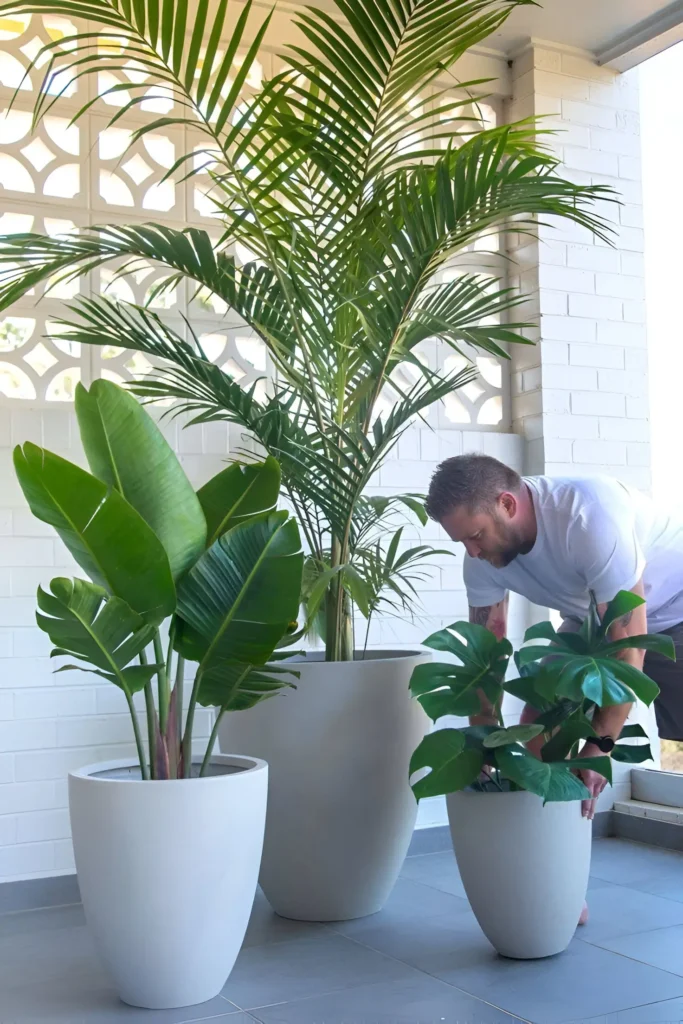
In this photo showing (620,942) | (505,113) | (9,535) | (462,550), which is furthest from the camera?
(505,113)

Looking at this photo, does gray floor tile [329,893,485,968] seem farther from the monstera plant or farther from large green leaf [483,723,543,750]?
the monstera plant

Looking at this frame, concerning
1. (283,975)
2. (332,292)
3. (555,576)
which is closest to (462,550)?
(555,576)

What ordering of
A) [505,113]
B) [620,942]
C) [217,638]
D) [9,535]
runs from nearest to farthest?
1. [217,638]
2. [620,942]
3. [9,535]
4. [505,113]

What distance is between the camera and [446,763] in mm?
2322

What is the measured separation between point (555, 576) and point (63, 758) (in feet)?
4.98

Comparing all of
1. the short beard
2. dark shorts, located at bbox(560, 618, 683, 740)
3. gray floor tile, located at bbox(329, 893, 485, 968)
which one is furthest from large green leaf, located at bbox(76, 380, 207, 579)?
dark shorts, located at bbox(560, 618, 683, 740)

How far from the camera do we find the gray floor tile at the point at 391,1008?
2078 millimetres

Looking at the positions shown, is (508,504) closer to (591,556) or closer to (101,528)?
(591,556)

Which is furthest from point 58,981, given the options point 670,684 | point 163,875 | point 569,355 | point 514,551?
point 569,355

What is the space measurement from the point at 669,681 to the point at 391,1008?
1.21 m

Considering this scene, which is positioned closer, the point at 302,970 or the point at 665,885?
the point at 302,970

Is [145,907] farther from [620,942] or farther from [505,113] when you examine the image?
[505,113]

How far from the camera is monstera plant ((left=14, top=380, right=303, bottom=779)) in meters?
2.03

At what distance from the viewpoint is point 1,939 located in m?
2.73
